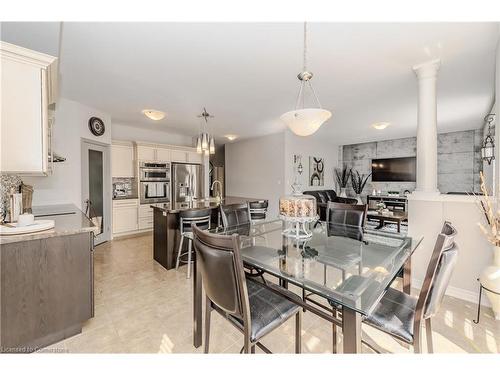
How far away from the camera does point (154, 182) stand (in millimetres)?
4879

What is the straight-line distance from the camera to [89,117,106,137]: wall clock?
3791 mm

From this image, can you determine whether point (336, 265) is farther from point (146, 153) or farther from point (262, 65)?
point (146, 153)

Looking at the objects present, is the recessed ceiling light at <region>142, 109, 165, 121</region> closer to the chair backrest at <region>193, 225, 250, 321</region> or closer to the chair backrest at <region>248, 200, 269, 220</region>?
the chair backrest at <region>248, 200, 269, 220</region>

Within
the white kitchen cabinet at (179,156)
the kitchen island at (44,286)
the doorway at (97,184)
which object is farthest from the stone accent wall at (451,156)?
the kitchen island at (44,286)

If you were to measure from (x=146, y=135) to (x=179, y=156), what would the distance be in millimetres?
935

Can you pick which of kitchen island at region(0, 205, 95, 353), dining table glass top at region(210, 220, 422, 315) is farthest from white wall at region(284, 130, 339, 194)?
kitchen island at region(0, 205, 95, 353)

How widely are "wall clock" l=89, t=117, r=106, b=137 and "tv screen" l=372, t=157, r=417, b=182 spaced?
7715 millimetres

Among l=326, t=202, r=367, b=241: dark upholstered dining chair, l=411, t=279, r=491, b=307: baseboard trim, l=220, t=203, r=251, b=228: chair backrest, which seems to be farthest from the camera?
l=220, t=203, r=251, b=228: chair backrest

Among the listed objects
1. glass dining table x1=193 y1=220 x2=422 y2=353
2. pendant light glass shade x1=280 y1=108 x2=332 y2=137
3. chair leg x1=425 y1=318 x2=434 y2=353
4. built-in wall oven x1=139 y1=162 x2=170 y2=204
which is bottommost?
chair leg x1=425 y1=318 x2=434 y2=353

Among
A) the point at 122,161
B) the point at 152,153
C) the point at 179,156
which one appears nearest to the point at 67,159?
the point at 122,161

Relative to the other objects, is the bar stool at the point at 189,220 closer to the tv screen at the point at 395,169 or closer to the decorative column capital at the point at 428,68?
the decorative column capital at the point at 428,68

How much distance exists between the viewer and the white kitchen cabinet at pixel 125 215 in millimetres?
4363

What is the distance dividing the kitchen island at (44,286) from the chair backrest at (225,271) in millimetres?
1198
